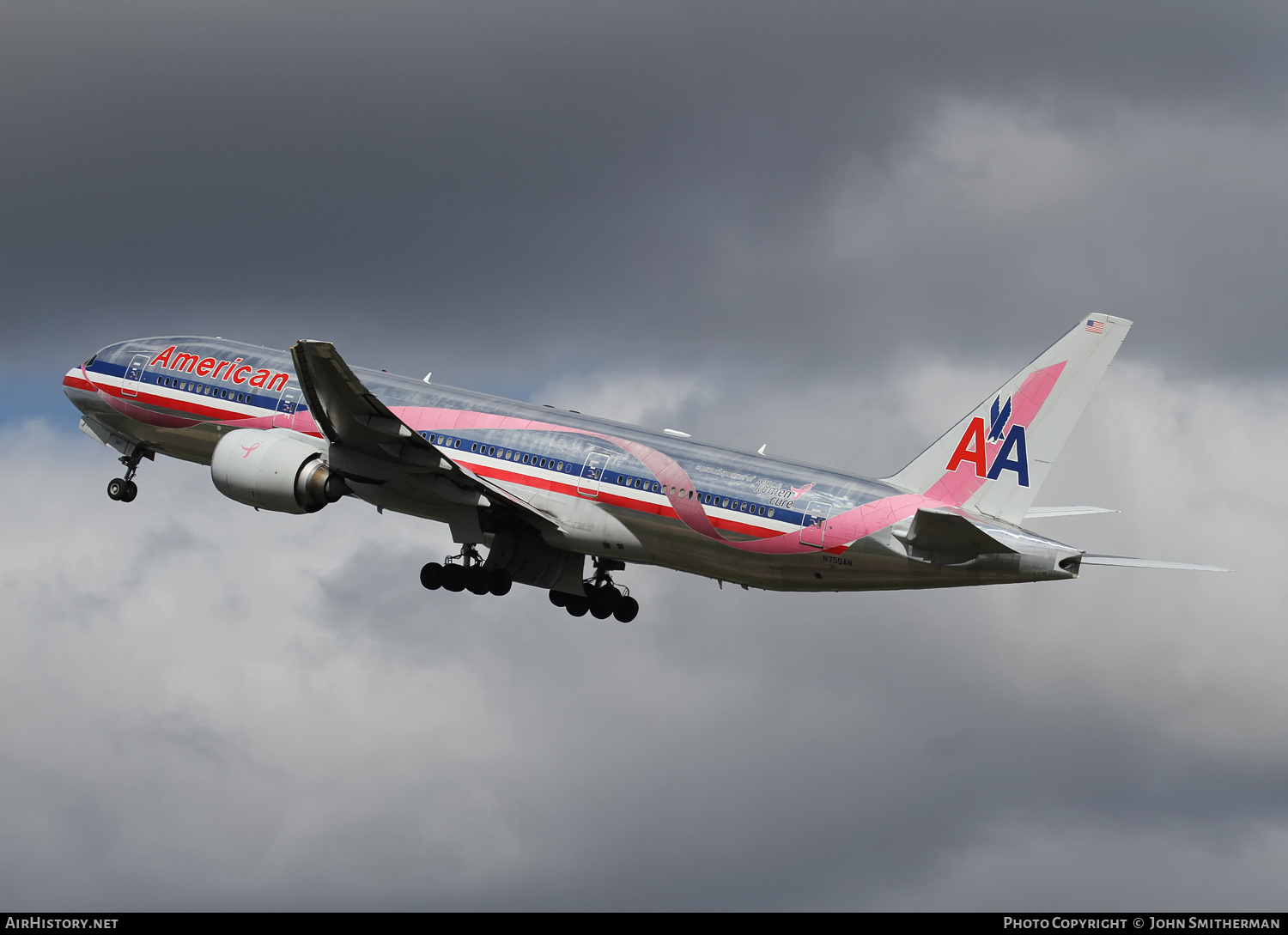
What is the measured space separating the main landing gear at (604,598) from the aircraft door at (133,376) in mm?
15608

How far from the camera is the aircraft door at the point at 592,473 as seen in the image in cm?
4791

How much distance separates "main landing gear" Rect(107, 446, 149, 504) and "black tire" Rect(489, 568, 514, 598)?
45.6 ft

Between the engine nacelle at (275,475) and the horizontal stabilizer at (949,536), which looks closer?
the horizontal stabilizer at (949,536)

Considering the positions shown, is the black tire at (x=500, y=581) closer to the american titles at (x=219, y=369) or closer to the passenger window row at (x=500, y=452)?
the passenger window row at (x=500, y=452)

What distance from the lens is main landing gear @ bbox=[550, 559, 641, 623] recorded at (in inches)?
2173

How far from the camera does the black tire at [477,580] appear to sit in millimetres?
50750

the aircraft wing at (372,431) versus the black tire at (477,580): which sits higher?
the aircraft wing at (372,431)

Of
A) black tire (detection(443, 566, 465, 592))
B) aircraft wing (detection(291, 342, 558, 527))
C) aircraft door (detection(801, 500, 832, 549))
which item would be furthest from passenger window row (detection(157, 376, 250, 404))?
aircraft door (detection(801, 500, 832, 549))

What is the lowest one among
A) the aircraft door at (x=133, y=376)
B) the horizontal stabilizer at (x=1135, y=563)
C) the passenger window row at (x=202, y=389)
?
the horizontal stabilizer at (x=1135, y=563)

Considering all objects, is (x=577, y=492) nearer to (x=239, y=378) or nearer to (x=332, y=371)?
(x=332, y=371)

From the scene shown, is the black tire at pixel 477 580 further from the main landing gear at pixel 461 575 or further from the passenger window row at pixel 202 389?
the passenger window row at pixel 202 389

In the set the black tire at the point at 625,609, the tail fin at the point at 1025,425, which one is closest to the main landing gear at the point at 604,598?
the black tire at the point at 625,609

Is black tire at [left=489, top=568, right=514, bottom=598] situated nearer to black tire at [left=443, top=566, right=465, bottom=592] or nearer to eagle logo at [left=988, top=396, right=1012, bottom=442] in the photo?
black tire at [left=443, top=566, right=465, bottom=592]

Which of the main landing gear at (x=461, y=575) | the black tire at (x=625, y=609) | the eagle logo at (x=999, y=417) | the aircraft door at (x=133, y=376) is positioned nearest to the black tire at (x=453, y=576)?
the main landing gear at (x=461, y=575)
